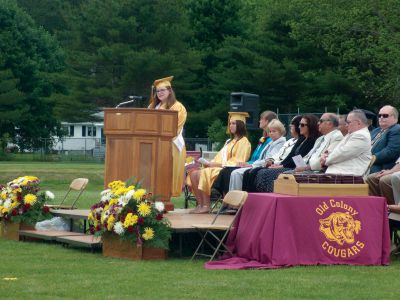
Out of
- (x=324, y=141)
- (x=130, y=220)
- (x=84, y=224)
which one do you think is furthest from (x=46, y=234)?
(x=324, y=141)

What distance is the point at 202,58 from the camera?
59.2 meters

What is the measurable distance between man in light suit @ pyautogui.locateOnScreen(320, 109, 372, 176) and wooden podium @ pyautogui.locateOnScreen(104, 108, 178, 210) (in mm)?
2216

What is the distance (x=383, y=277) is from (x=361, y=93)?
40.4 meters

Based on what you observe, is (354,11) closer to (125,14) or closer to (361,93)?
(361,93)

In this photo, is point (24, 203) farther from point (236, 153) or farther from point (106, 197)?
point (236, 153)

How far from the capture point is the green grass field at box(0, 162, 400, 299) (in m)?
8.88

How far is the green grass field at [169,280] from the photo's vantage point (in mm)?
8875

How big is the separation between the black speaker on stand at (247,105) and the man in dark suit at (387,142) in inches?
302

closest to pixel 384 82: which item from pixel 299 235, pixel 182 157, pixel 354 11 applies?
pixel 354 11

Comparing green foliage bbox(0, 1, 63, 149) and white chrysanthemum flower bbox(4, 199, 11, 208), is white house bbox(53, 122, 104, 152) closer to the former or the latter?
green foliage bbox(0, 1, 63, 149)

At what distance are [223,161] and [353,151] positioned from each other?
3302 millimetres

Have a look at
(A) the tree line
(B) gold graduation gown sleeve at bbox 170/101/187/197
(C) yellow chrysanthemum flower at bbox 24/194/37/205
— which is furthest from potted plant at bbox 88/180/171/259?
(A) the tree line

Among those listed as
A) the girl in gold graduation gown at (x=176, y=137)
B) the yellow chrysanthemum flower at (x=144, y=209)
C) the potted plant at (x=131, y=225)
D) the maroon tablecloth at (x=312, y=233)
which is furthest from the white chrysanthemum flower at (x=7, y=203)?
the maroon tablecloth at (x=312, y=233)

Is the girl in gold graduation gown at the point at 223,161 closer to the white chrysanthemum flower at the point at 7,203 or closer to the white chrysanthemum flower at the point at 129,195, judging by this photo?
the white chrysanthemum flower at the point at 129,195
